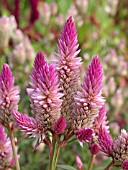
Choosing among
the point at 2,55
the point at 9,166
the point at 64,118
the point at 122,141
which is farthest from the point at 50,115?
the point at 2,55

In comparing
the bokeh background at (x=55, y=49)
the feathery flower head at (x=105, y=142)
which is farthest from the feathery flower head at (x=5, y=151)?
the feathery flower head at (x=105, y=142)

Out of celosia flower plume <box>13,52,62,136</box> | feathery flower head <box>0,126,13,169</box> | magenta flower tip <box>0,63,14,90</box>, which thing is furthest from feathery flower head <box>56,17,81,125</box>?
feathery flower head <box>0,126,13,169</box>

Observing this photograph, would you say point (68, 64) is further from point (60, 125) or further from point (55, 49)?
point (55, 49)

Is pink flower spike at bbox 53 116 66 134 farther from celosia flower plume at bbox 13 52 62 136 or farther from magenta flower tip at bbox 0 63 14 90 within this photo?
magenta flower tip at bbox 0 63 14 90

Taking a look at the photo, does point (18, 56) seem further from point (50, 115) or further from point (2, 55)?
point (50, 115)

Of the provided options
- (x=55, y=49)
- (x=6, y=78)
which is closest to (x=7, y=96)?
(x=6, y=78)

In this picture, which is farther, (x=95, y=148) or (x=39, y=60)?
(x=95, y=148)
